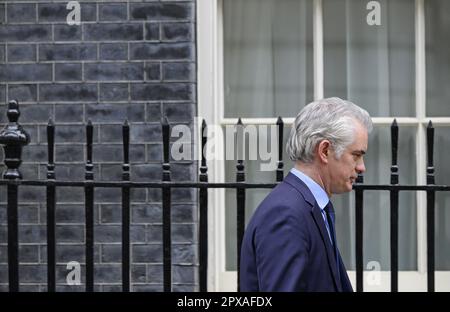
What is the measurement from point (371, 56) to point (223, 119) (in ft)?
3.39

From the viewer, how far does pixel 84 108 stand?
5.85 meters

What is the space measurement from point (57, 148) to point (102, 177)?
0.33 metres

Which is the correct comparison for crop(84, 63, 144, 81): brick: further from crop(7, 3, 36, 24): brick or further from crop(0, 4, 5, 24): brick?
crop(0, 4, 5, 24): brick

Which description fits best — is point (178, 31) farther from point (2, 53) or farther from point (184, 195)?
point (2, 53)

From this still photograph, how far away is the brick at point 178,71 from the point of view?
5.80m

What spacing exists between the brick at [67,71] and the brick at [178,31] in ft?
1.89

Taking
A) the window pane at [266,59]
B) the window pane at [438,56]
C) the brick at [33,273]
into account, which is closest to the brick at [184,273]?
the brick at [33,273]

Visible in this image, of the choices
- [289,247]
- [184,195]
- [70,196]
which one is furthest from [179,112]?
[289,247]

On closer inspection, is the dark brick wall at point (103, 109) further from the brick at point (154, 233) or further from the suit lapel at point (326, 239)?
the suit lapel at point (326, 239)

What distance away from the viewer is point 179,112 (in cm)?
578

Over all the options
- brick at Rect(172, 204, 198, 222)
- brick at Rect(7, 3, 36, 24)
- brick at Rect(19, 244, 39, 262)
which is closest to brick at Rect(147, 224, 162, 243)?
brick at Rect(172, 204, 198, 222)

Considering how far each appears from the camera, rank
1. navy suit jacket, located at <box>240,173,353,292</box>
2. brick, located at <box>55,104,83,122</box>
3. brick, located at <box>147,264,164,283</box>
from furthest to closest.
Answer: brick, located at <box>55,104,83,122</box>, brick, located at <box>147,264,164,283</box>, navy suit jacket, located at <box>240,173,353,292</box>

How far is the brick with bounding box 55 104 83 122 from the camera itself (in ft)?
19.2

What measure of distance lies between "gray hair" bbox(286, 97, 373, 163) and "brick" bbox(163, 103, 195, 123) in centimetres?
246
